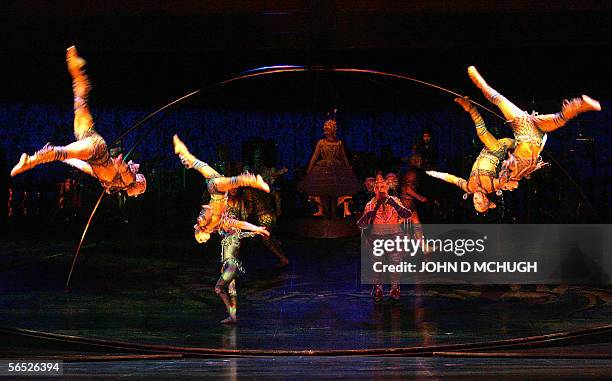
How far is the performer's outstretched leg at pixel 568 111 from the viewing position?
6.82 metres

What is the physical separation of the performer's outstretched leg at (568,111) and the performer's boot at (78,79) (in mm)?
3854

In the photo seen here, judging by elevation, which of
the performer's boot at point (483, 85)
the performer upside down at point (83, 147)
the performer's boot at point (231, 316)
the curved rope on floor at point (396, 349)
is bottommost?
the curved rope on floor at point (396, 349)

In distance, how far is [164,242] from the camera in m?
14.3

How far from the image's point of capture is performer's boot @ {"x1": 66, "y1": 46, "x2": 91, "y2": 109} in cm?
705

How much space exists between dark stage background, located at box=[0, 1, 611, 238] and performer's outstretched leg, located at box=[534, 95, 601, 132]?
10.2 ft

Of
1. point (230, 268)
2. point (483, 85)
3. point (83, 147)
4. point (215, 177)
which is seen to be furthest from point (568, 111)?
point (83, 147)

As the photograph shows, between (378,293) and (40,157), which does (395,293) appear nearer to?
(378,293)

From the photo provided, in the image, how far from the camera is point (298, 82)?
1619cm

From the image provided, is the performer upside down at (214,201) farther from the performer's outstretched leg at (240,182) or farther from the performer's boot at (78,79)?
the performer's boot at (78,79)

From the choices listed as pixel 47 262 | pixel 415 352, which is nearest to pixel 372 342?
pixel 415 352

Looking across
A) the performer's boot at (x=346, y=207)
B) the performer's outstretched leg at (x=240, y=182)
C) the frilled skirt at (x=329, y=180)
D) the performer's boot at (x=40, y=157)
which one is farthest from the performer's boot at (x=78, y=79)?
the performer's boot at (x=346, y=207)

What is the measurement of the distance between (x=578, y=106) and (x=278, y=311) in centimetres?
368

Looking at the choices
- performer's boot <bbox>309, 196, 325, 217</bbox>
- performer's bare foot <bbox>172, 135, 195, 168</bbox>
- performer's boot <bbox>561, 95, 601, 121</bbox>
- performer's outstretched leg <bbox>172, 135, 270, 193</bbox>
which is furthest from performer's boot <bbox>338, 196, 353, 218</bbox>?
performer's boot <bbox>561, 95, 601, 121</bbox>

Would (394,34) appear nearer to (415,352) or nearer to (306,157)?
(306,157)
